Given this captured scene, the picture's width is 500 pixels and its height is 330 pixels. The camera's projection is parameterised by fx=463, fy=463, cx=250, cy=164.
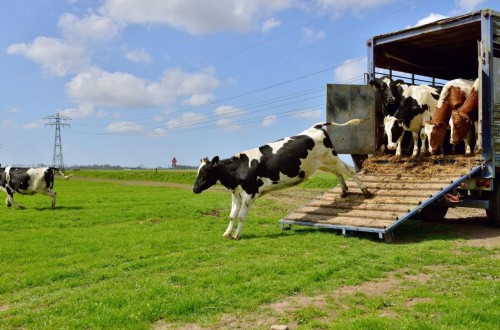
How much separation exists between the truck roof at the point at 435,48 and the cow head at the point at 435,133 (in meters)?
2.57

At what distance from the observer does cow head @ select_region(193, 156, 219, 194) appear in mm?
11633

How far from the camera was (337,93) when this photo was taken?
1370 cm

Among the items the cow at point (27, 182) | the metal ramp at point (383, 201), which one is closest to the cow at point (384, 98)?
the metal ramp at point (383, 201)

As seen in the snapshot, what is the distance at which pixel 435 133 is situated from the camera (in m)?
12.7

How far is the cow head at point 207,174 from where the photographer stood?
11633 mm

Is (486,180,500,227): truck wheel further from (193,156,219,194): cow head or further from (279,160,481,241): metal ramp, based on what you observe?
(193,156,219,194): cow head

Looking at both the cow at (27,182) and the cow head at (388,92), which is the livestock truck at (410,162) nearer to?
the cow head at (388,92)

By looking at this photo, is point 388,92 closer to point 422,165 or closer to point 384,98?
point 384,98

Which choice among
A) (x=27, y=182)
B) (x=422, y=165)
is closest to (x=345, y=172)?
(x=422, y=165)

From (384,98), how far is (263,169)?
5.25 metres

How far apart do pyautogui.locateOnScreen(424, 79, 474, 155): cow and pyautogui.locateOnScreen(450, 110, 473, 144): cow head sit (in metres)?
0.46

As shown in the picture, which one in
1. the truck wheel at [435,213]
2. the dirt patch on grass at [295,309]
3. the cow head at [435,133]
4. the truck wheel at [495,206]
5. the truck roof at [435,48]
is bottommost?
the dirt patch on grass at [295,309]

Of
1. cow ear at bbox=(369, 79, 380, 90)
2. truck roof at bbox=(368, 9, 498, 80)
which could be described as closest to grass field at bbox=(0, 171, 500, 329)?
cow ear at bbox=(369, 79, 380, 90)

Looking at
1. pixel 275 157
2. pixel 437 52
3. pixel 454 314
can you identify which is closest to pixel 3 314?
pixel 454 314
